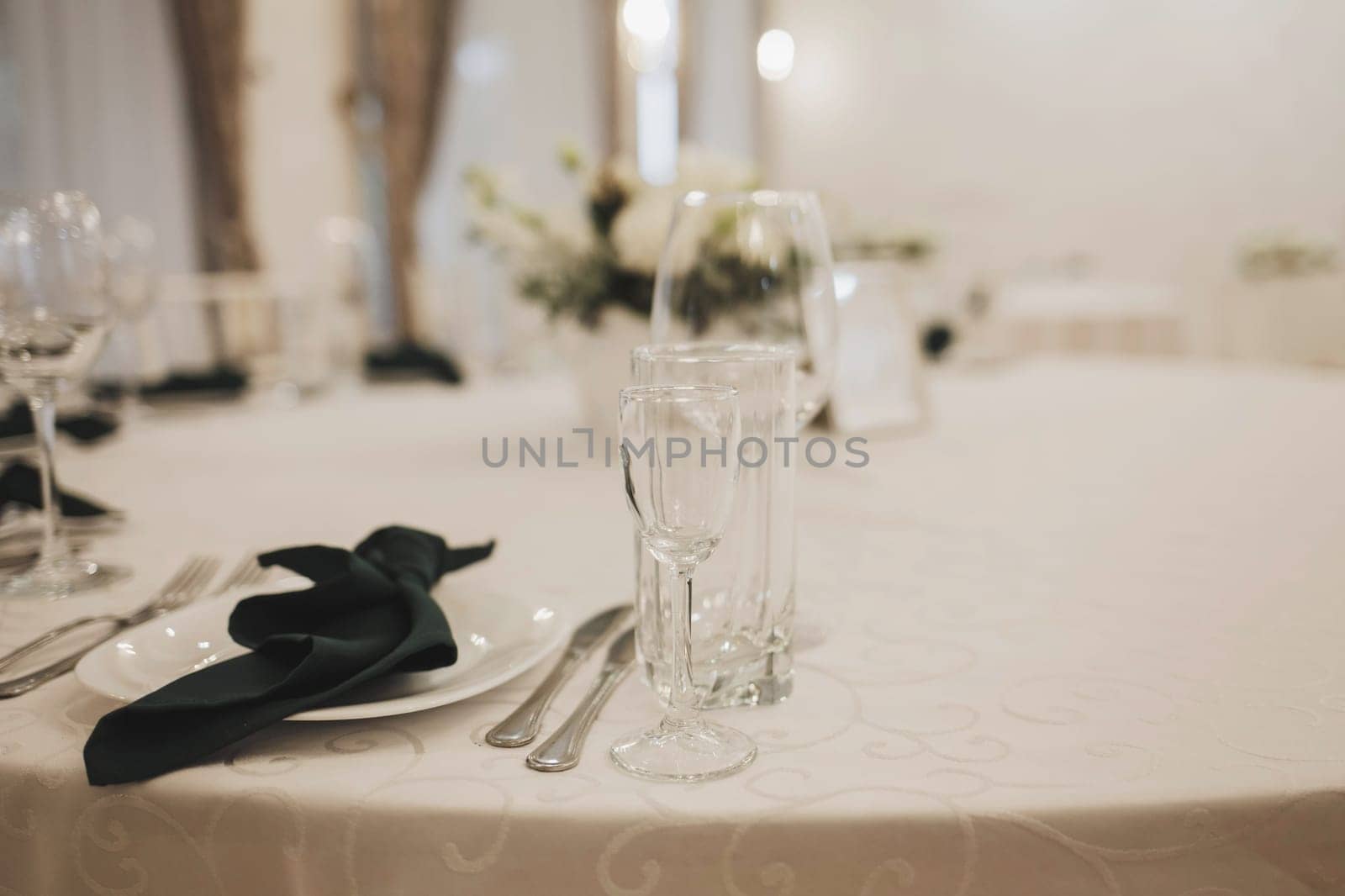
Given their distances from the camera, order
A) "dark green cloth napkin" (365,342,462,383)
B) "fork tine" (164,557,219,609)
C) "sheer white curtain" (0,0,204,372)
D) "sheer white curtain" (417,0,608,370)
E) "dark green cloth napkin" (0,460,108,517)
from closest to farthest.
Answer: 1. "fork tine" (164,557,219,609)
2. "dark green cloth napkin" (0,460,108,517)
3. "dark green cloth napkin" (365,342,462,383)
4. "sheer white curtain" (0,0,204,372)
5. "sheer white curtain" (417,0,608,370)

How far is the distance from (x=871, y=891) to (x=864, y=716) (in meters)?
0.13


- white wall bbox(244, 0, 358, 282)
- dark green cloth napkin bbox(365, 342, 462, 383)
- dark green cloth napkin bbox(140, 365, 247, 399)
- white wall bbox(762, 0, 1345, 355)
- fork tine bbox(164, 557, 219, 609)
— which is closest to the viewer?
fork tine bbox(164, 557, 219, 609)

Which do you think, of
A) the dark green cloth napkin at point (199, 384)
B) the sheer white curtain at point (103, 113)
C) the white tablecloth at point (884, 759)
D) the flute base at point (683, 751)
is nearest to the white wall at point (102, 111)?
the sheer white curtain at point (103, 113)

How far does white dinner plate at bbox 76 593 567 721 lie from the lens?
57 cm

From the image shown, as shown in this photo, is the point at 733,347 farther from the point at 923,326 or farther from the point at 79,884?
the point at 923,326

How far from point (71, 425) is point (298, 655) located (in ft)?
4.11

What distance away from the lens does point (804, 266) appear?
2.85 ft

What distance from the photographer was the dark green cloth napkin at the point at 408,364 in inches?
93.9

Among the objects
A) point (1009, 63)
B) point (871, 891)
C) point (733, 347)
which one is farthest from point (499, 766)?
point (1009, 63)

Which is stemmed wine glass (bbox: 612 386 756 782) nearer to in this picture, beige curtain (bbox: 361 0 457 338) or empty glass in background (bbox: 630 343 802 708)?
empty glass in background (bbox: 630 343 802 708)

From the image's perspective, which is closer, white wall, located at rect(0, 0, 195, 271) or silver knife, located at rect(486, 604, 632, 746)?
silver knife, located at rect(486, 604, 632, 746)

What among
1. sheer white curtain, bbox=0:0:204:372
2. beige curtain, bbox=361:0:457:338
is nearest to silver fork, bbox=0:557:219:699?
sheer white curtain, bbox=0:0:204:372

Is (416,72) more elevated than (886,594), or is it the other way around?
(416,72)

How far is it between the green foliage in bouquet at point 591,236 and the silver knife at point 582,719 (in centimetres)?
83
